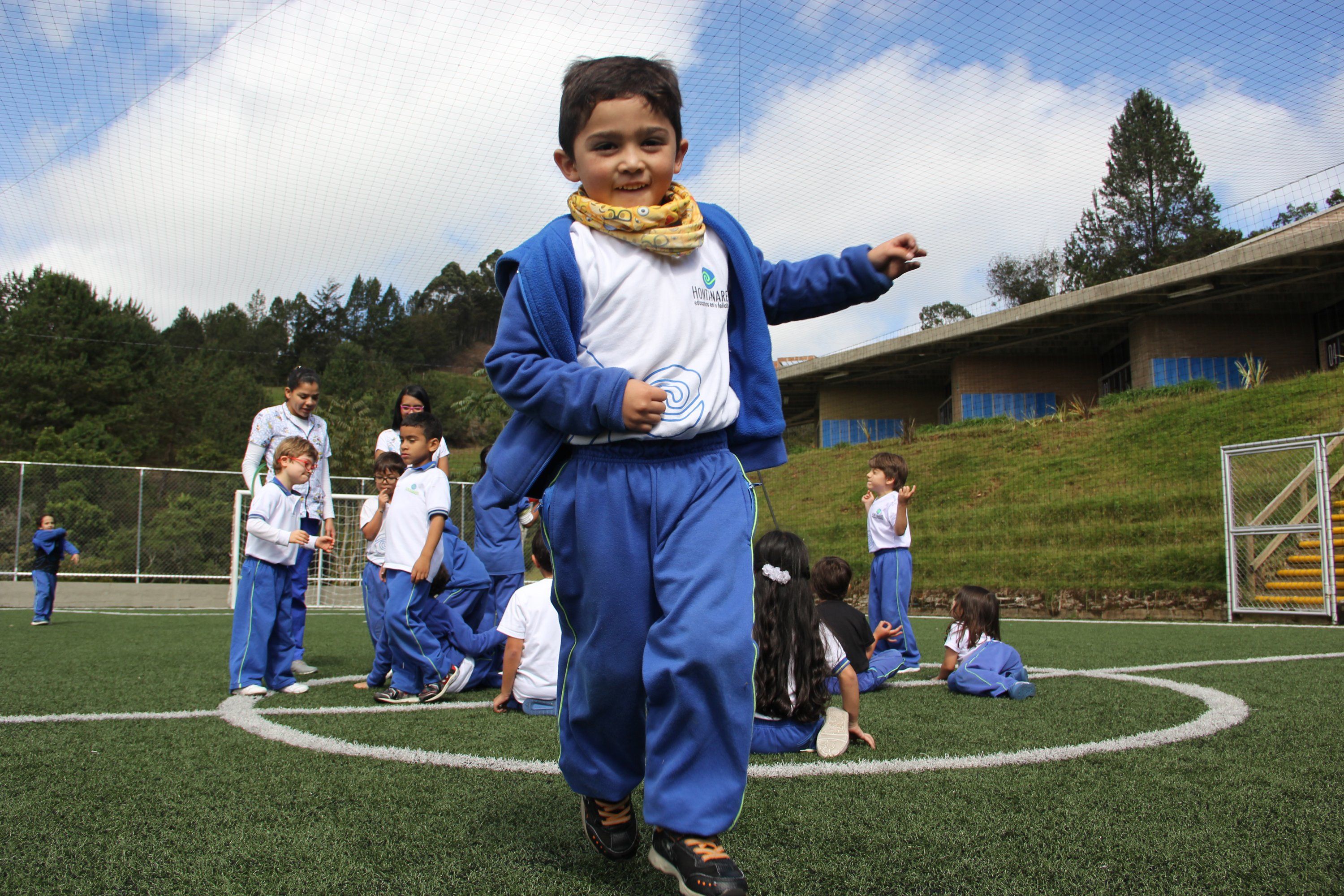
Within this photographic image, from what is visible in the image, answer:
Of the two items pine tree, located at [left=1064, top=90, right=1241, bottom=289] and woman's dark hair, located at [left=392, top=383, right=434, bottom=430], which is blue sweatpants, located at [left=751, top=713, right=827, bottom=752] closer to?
woman's dark hair, located at [left=392, top=383, right=434, bottom=430]

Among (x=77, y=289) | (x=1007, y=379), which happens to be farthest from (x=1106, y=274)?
(x=77, y=289)

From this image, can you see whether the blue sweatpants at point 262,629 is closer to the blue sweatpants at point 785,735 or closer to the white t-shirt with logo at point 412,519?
the white t-shirt with logo at point 412,519

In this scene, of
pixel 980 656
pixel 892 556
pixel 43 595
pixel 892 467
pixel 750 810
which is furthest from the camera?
pixel 43 595

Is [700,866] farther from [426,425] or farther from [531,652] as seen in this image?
[426,425]

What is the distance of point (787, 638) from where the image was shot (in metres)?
3.66

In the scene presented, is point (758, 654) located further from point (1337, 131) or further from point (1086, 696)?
point (1337, 131)

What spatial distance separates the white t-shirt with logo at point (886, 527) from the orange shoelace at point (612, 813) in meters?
4.72

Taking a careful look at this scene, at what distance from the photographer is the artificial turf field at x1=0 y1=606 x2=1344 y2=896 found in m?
1.92

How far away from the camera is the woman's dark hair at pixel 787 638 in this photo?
3.58 metres

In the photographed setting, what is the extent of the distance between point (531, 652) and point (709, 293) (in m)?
2.80

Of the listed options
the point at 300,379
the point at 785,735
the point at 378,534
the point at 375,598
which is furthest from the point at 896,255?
the point at 300,379

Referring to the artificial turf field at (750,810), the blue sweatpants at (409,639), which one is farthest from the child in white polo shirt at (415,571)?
the artificial turf field at (750,810)

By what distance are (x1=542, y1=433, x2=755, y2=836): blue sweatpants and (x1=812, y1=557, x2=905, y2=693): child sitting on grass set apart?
2618 mm

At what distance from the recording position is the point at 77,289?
172 ft
